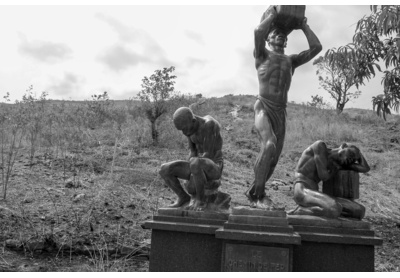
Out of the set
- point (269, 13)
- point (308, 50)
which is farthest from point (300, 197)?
point (269, 13)

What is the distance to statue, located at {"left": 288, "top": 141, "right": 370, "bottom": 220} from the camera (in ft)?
14.8

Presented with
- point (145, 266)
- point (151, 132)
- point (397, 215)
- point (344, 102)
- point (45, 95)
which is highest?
point (344, 102)

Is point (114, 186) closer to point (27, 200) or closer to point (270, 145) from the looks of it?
point (27, 200)

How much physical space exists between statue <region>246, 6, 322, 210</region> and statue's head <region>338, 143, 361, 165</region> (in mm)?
676

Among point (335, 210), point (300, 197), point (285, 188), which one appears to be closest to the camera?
point (335, 210)

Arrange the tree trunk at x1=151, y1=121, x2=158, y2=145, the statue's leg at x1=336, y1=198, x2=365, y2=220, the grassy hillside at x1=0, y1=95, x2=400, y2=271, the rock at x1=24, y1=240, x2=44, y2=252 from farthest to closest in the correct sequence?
the tree trunk at x1=151, y1=121, x2=158, y2=145 → the grassy hillside at x1=0, y1=95, x2=400, y2=271 → the rock at x1=24, y1=240, x2=44, y2=252 → the statue's leg at x1=336, y1=198, x2=365, y2=220

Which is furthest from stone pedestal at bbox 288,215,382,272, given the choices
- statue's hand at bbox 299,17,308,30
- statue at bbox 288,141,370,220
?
statue's hand at bbox 299,17,308,30

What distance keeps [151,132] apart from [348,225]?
Answer: 8.88 meters

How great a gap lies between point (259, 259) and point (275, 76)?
6.81 ft

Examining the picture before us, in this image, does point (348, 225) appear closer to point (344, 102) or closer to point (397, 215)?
point (397, 215)

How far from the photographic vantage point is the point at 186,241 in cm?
456

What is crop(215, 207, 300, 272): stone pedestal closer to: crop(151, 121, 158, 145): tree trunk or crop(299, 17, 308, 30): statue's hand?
crop(299, 17, 308, 30): statue's hand

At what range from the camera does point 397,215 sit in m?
9.23

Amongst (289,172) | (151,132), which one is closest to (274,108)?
(289,172)
